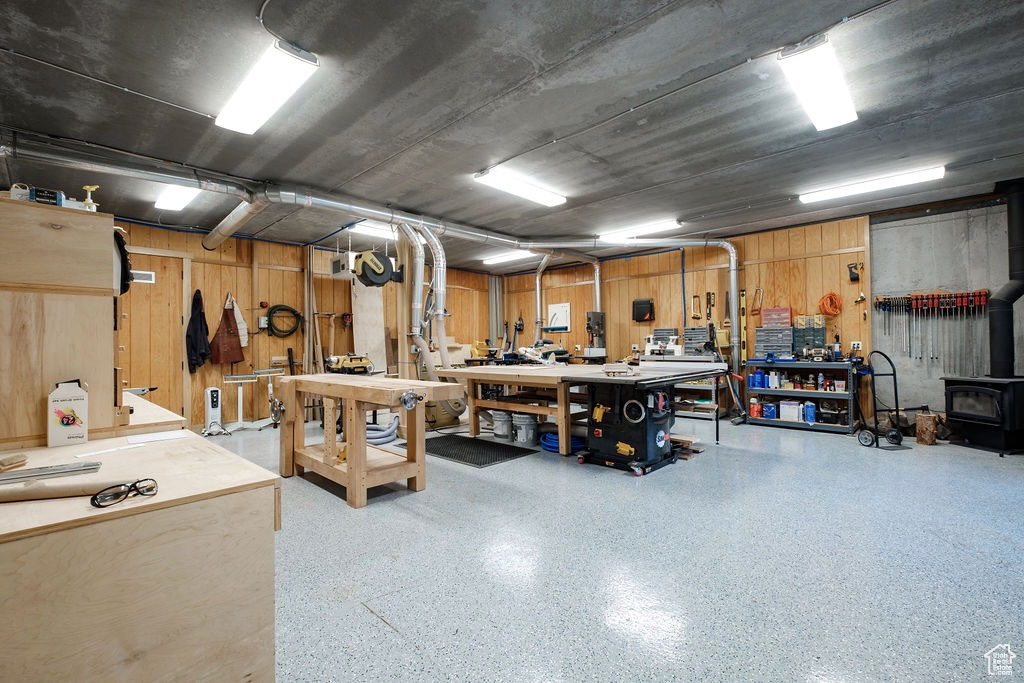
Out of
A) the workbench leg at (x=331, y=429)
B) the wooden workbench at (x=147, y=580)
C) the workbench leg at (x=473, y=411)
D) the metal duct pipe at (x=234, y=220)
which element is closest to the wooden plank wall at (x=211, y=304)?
the metal duct pipe at (x=234, y=220)

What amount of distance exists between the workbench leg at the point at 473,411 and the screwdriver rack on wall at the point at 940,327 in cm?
557

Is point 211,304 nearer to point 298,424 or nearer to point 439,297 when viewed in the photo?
point 439,297

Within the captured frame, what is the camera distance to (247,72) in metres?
2.89

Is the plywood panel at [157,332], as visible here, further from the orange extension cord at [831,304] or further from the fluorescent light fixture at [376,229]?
the orange extension cord at [831,304]

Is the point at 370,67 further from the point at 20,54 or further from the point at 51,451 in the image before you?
the point at 51,451

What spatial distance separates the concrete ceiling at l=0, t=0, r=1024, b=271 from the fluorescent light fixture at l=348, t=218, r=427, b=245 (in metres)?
0.92

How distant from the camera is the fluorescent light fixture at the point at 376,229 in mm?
6090

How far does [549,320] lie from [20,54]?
8.28m

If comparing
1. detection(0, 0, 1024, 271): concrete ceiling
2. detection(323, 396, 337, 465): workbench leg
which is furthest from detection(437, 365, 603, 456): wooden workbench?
detection(0, 0, 1024, 271): concrete ceiling

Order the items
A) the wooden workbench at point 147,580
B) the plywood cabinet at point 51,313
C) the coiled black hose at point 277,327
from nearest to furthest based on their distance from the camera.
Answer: the wooden workbench at point 147,580, the plywood cabinet at point 51,313, the coiled black hose at point 277,327

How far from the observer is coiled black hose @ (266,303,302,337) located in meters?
7.08

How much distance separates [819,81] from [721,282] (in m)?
4.68

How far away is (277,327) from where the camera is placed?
7.20m

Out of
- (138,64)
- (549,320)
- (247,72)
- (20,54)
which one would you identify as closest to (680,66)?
(247,72)
